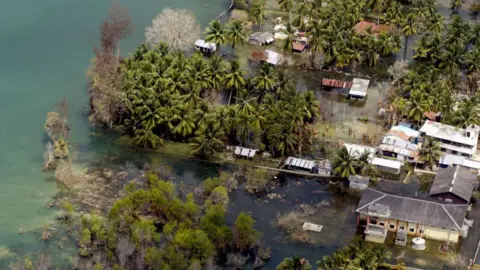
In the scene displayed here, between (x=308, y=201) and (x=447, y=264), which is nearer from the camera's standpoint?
(x=447, y=264)

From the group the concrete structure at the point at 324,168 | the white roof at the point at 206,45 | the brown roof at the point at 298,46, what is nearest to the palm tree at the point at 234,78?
the white roof at the point at 206,45

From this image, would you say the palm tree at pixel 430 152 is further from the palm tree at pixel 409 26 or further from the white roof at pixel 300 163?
the palm tree at pixel 409 26

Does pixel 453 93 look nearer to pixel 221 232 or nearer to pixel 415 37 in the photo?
pixel 415 37

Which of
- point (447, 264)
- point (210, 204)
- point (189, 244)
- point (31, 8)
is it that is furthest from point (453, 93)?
point (31, 8)

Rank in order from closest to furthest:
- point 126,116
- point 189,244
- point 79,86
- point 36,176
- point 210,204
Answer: point 189,244 → point 210,204 → point 36,176 → point 126,116 → point 79,86

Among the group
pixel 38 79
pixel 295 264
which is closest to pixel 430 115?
pixel 295 264

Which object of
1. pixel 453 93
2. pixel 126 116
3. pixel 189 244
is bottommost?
pixel 189 244
